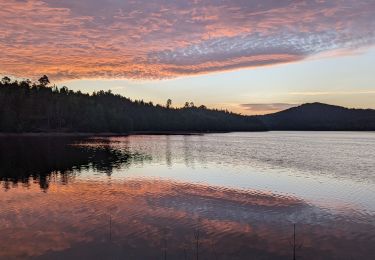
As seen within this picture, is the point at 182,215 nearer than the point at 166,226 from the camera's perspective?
No

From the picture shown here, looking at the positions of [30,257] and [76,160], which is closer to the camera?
[30,257]

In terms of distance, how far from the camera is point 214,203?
36781 millimetres

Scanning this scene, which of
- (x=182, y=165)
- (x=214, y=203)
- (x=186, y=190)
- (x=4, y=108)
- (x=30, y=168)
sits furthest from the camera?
(x=4, y=108)

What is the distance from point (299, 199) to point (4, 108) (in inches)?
6982

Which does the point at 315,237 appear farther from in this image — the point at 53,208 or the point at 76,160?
the point at 76,160

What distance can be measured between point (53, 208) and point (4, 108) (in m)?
171

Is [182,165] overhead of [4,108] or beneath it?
beneath

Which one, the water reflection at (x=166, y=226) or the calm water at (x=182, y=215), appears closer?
the water reflection at (x=166, y=226)

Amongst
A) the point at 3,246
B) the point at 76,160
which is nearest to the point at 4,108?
the point at 76,160

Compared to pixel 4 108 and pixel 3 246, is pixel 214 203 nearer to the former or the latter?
pixel 3 246

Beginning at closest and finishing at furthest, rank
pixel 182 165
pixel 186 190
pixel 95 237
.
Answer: pixel 95 237
pixel 186 190
pixel 182 165

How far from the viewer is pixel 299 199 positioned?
39.8 metres

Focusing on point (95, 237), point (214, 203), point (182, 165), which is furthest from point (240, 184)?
point (95, 237)

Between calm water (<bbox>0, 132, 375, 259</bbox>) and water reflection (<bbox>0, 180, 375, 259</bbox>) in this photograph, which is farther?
calm water (<bbox>0, 132, 375, 259</bbox>)
